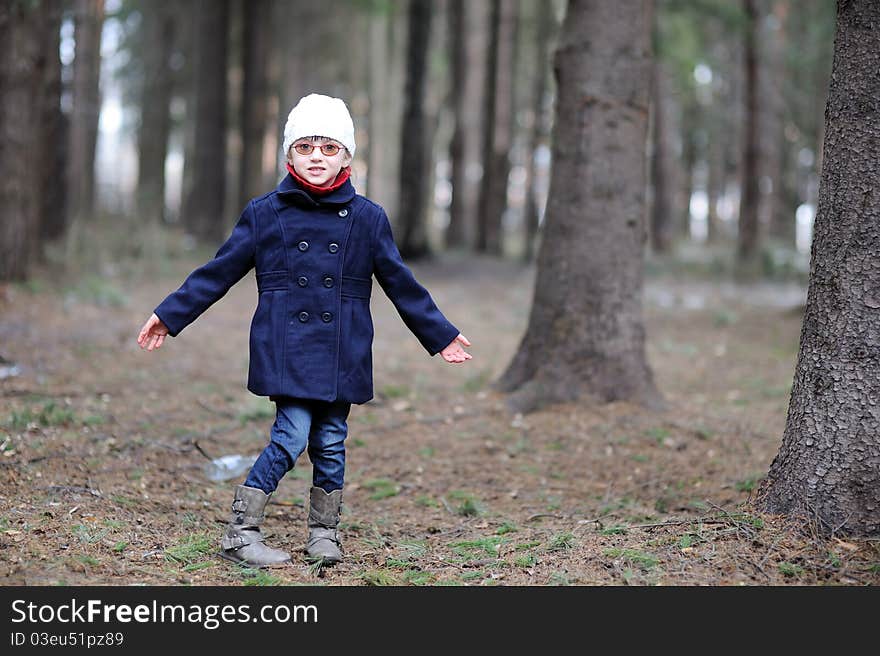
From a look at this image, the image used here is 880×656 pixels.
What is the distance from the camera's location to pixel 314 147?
13.0 ft

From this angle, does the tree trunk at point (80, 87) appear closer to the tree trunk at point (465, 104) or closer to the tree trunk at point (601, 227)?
the tree trunk at point (465, 104)

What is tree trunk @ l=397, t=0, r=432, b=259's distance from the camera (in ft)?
55.4

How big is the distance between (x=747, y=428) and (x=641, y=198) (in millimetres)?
1861

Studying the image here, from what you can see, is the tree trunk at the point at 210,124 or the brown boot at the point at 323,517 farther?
the tree trunk at the point at 210,124

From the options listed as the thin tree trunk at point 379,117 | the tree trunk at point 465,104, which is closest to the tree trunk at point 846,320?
the tree trunk at point 465,104

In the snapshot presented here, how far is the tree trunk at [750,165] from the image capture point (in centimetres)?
1630

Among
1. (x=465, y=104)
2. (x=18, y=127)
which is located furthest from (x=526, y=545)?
(x=465, y=104)

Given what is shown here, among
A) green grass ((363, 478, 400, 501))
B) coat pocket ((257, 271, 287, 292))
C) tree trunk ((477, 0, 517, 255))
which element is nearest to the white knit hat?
coat pocket ((257, 271, 287, 292))

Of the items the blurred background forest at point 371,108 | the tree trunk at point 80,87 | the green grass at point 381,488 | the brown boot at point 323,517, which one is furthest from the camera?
the tree trunk at point 80,87

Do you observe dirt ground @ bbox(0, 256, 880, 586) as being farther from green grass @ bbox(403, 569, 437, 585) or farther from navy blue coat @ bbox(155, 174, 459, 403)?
navy blue coat @ bbox(155, 174, 459, 403)

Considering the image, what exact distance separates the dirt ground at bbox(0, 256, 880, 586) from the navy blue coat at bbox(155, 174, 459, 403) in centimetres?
81

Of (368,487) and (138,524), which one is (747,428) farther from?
(138,524)

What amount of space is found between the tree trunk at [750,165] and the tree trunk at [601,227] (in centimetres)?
983

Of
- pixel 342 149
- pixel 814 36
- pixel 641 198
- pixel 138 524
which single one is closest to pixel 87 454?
pixel 138 524
